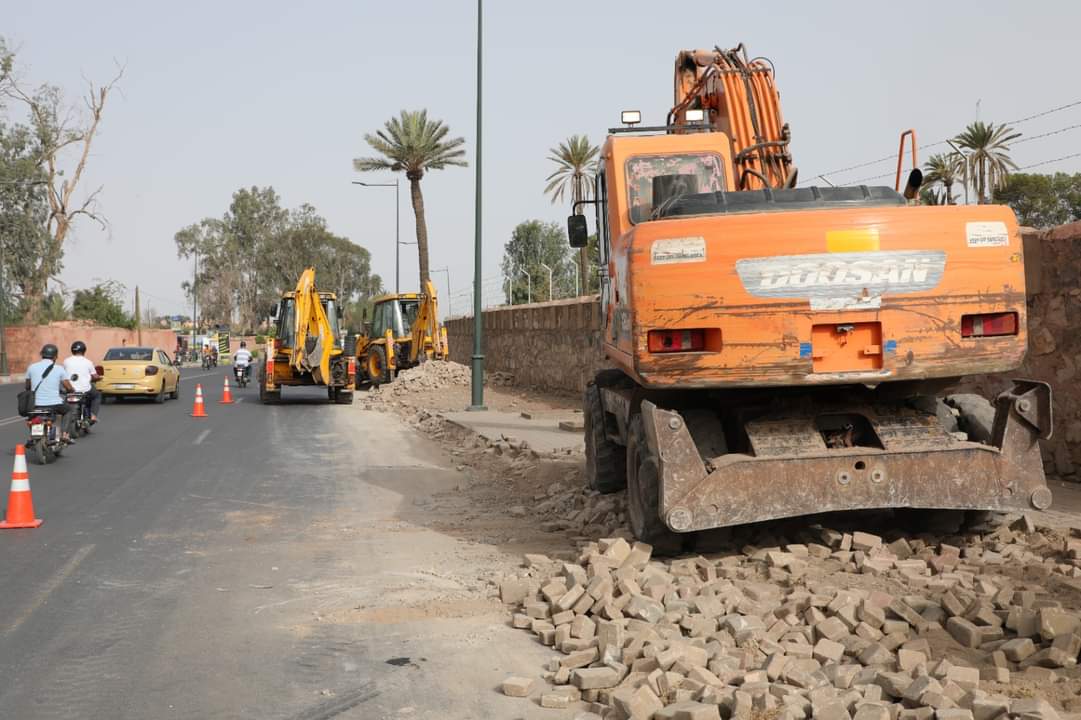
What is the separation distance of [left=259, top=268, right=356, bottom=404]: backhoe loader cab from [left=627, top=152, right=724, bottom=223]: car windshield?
19761 mm

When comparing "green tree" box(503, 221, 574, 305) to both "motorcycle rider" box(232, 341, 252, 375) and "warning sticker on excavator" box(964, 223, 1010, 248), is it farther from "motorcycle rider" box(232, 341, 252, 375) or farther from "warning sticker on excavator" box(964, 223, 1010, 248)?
"warning sticker on excavator" box(964, 223, 1010, 248)

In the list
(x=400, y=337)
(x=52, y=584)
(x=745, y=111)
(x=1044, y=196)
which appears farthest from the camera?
(x=1044, y=196)

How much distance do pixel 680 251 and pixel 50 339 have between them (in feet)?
205

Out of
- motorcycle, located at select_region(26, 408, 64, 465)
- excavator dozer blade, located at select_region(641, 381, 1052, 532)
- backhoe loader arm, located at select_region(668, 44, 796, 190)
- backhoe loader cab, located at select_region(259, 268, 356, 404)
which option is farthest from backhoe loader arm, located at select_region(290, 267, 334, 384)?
excavator dozer blade, located at select_region(641, 381, 1052, 532)

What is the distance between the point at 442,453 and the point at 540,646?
35.3 feet

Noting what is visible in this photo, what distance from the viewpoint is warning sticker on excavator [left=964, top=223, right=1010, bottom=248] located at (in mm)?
6781

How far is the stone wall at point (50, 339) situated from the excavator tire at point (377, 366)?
21.0 metres

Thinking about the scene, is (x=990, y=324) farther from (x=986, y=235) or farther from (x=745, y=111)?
(x=745, y=111)

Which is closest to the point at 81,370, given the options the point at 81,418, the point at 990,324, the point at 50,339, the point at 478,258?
the point at 81,418

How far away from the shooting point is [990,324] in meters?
6.90

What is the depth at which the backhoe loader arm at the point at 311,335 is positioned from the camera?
27703 millimetres

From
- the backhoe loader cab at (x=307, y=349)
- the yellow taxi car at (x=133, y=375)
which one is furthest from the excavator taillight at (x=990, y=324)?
the yellow taxi car at (x=133, y=375)

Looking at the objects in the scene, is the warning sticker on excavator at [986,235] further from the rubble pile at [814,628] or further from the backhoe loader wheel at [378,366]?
the backhoe loader wheel at [378,366]

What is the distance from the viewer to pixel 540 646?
19.8 ft
